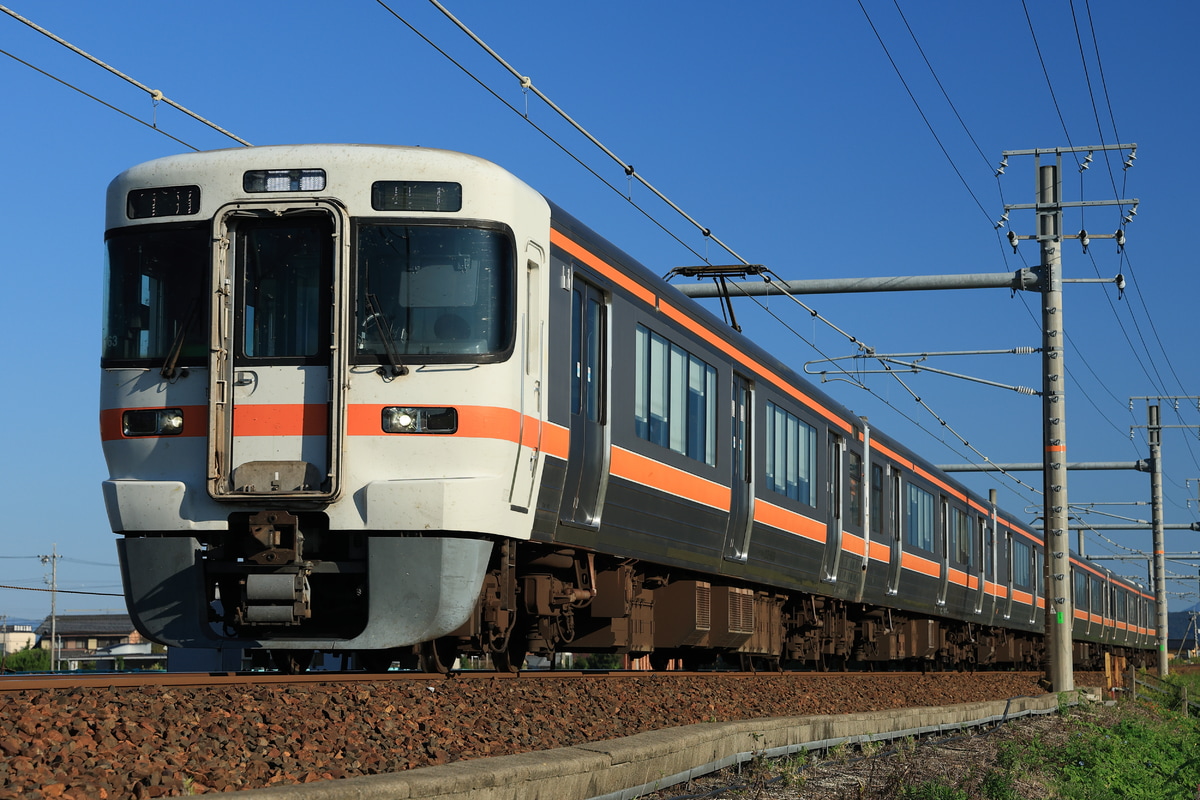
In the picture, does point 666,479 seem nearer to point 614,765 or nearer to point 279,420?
point 279,420

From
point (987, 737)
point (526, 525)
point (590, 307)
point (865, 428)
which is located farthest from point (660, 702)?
point (865, 428)

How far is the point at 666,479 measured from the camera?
11.7 metres

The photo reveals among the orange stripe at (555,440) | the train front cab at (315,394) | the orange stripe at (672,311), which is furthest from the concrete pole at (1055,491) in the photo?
the train front cab at (315,394)

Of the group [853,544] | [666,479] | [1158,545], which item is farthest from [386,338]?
[1158,545]

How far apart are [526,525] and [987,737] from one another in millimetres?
5241

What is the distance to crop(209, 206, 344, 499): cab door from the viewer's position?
8.42 metres

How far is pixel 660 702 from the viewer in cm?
980

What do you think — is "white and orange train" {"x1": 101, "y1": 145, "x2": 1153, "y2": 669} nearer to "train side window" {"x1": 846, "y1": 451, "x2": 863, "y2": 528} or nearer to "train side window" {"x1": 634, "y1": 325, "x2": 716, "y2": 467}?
"train side window" {"x1": 634, "y1": 325, "x2": 716, "y2": 467}

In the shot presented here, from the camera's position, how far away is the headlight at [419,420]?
332 inches

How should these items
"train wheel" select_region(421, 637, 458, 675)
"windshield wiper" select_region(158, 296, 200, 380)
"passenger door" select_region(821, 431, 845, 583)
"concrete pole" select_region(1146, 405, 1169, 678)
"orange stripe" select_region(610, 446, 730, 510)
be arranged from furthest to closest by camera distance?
1. "concrete pole" select_region(1146, 405, 1169, 678)
2. "passenger door" select_region(821, 431, 845, 583)
3. "orange stripe" select_region(610, 446, 730, 510)
4. "train wheel" select_region(421, 637, 458, 675)
5. "windshield wiper" select_region(158, 296, 200, 380)

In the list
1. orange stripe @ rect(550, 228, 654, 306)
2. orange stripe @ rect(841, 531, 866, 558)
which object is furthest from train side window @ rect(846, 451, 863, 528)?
orange stripe @ rect(550, 228, 654, 306)

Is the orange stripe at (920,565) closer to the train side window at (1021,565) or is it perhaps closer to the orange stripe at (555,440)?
the train side window at (1021,565)

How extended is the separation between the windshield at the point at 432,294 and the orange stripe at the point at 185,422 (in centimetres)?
101

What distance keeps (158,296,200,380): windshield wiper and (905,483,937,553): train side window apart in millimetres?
14742
